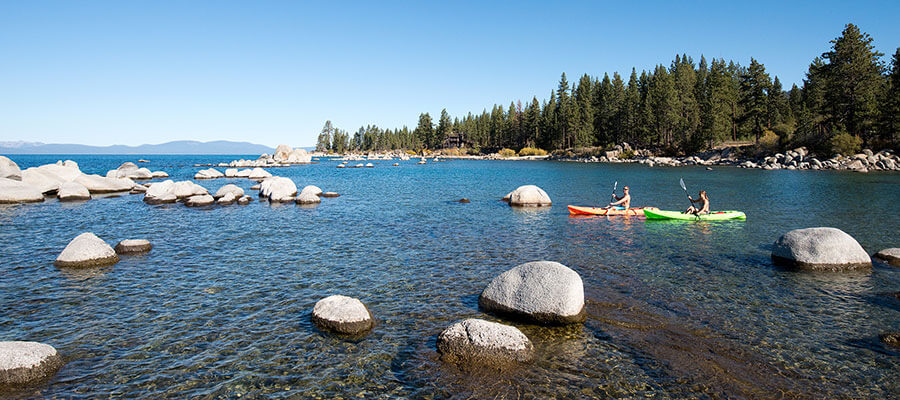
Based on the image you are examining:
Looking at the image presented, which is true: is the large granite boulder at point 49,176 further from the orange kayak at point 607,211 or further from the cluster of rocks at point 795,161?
the cluster of rocks at point 795,161

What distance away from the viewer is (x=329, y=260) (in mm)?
16188

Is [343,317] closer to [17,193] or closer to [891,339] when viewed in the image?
[891,339]

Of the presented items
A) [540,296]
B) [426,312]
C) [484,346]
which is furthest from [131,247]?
[540,296]

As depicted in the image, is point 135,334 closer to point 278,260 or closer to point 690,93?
point 278,260

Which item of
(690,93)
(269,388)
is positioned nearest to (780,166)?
(690,93)

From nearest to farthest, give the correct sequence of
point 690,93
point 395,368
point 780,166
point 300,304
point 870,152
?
point 395,368
point 300,304
point 870,152
point 780,166
point 690,93

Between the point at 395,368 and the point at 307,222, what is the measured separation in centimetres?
1784

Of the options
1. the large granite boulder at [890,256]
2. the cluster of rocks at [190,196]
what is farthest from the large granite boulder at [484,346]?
the cluster of rocks at [190,196]

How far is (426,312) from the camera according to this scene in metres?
11.0

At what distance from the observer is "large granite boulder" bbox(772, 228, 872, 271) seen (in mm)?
14508

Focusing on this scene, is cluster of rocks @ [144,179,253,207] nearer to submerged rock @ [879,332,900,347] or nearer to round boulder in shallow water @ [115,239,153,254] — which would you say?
round boulder in shallow water @ [115,239,153,254]

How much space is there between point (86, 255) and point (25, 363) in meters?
8.70

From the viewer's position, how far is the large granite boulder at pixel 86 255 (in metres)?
14.9

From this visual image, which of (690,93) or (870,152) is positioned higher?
(690,93)
